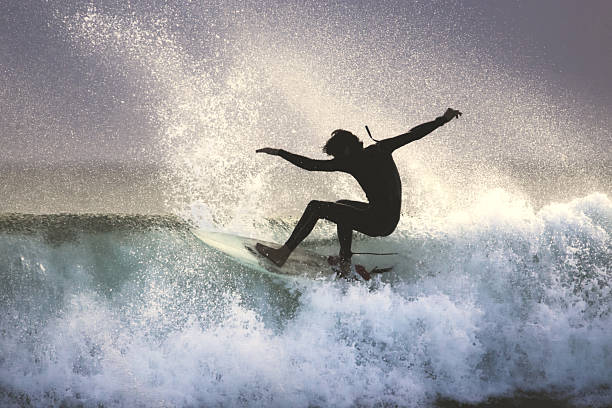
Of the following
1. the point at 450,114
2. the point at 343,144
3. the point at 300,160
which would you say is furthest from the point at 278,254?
the point at 450,114

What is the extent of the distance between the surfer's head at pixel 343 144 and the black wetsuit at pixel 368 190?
5cm

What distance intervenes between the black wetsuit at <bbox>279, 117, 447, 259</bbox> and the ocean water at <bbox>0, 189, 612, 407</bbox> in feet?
1.78

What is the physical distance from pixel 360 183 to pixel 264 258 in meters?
1.04

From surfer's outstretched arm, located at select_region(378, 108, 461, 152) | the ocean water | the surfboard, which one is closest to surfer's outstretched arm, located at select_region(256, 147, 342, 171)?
surfer's outstretched arm, located at select_region(378, 108, 461, 152)

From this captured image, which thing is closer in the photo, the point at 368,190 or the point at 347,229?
the point at 368,190

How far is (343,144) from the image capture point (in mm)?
4578

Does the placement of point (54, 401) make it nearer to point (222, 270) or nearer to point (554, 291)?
point (222, 270)

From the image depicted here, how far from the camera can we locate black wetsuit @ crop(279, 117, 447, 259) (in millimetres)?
4574

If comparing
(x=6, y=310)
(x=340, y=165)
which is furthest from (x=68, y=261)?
(x=340, y=165)

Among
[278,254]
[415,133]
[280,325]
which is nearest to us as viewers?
[415,133]

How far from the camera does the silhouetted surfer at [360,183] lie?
4.57 m

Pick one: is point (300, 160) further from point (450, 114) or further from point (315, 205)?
point (450, 114)

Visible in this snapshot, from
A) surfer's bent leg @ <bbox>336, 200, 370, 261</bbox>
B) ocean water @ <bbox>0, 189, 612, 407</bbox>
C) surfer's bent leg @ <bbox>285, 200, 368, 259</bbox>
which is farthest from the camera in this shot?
surfer's bent leg @ <bbox>336, 200, 370, 261</bbox>

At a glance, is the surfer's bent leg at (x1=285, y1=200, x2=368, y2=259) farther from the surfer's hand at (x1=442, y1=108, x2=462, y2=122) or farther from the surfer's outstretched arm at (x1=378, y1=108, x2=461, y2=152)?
the surfer's hand at (x1=442, y1=108, x2=462, y2=122)
